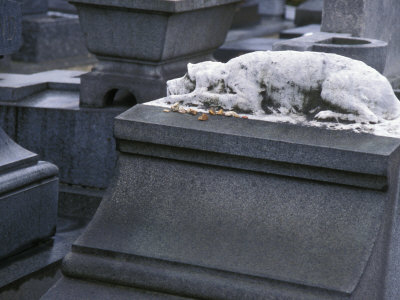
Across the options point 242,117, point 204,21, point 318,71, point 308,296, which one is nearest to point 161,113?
point 242,117

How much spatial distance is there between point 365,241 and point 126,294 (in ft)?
3.97

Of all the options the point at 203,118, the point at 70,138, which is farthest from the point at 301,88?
the point at 70,138

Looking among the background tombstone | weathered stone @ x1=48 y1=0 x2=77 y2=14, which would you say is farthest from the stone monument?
weathered stone @ x1=48 y1=0 x2=77 y2=14

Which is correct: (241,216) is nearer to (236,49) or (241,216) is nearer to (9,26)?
(9,26)

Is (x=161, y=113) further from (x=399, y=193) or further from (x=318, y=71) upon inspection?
(x=399, y=193)

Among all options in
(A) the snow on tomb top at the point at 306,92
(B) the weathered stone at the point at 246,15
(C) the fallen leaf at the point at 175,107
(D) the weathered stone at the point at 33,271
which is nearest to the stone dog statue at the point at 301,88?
(A) the snow on tomb top at the point at 306,92

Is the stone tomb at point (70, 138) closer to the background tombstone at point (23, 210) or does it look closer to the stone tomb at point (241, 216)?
the background tombstone at point (23, 210)

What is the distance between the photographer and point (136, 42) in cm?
631

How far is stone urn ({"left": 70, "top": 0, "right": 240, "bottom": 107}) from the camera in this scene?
6.16 metres

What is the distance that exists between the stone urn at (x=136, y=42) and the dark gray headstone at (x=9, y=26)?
2.50ft

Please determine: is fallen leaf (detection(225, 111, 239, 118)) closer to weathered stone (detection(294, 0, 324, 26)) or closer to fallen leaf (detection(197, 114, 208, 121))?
fallen leaf (detection(197, 114, 208, 121))

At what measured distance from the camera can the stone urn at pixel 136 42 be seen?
616cm

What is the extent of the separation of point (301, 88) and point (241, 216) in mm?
807

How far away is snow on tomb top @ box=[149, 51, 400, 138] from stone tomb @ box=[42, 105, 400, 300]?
20 centimetres
